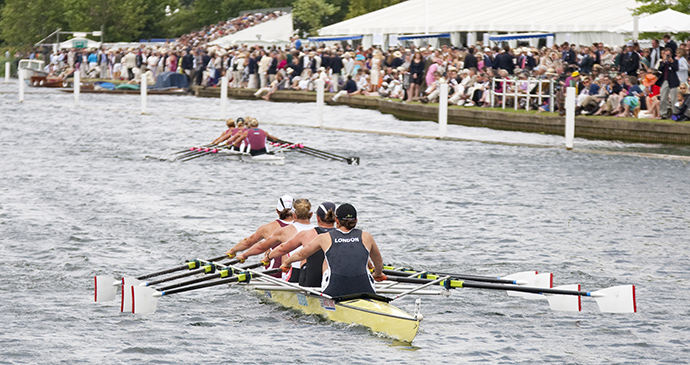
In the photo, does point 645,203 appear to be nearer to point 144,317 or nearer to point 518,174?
point 518,174

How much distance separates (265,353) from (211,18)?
82.7 meters

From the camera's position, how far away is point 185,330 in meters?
12.0

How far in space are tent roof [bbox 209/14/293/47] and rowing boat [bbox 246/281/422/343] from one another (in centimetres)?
6040

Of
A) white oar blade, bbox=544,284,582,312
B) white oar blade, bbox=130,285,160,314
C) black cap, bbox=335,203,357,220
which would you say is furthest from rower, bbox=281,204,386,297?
white oar blade, bbox=544,284,582,312

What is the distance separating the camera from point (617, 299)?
1202 cm

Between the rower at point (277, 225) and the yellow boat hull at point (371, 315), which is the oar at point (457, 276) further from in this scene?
the rower at point (277, 225)

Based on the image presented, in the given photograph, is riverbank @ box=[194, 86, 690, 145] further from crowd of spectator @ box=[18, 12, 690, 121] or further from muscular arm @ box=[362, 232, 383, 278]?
muscular arm @ box=[362, 232, 383, 278]

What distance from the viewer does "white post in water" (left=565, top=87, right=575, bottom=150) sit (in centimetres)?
2845

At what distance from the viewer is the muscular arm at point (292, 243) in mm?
12234

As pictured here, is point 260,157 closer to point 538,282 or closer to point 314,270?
point 538,282

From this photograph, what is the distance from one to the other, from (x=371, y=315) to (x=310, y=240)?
1.33m

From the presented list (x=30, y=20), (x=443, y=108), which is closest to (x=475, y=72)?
(x=443, y=108)

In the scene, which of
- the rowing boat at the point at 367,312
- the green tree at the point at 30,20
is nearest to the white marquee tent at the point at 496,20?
the rowing boat at the point at 367,312

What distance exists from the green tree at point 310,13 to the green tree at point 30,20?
80.2 feet
